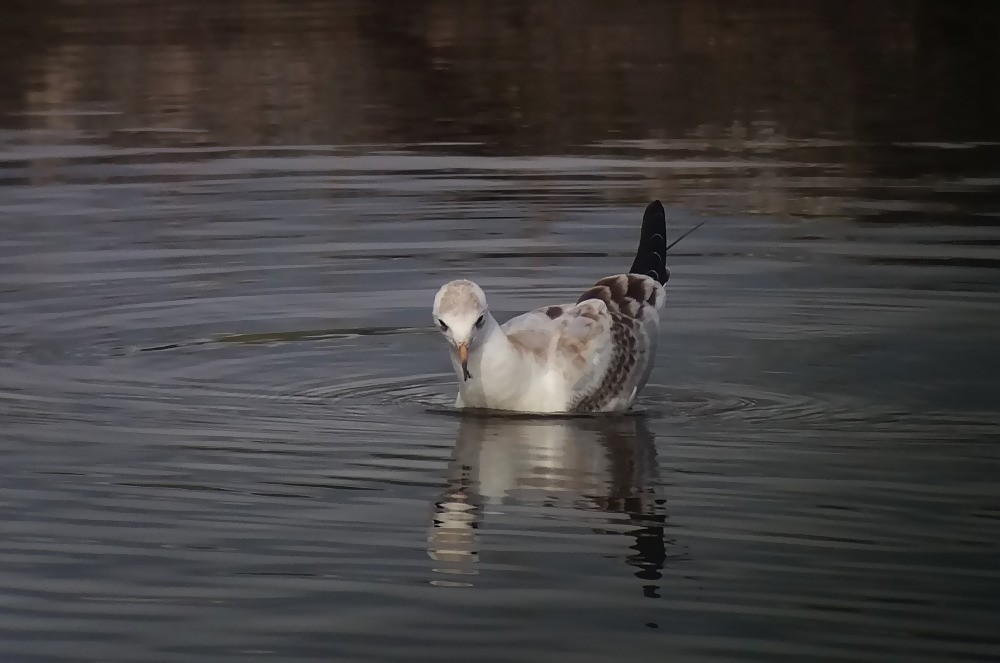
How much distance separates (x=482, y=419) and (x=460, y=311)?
0.80 m

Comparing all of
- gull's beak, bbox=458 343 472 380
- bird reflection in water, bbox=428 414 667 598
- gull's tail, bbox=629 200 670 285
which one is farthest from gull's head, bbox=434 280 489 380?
gull's tail, bbox=629 200 670 285

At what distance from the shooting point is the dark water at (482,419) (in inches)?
268

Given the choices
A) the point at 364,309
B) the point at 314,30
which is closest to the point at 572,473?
the point at 364,309

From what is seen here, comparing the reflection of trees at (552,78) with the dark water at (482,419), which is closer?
the dark water at (482,419)

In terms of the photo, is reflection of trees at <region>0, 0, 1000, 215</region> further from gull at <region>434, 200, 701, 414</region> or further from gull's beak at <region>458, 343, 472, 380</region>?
gull's beak at <region>458, 343, 472, 380</region>

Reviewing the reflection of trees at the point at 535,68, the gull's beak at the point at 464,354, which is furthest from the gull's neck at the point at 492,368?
the reflection of trees at the point at 535,68

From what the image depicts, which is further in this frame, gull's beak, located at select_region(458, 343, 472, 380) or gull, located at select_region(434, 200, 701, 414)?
gull, located at select_region(434, 200, 701, 414)

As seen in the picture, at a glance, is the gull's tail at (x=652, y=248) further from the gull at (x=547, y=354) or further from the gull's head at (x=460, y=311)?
the gull's head at (x=460, y=311)

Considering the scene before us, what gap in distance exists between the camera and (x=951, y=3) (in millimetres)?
36750

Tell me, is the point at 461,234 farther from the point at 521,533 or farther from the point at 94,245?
the point at 521,533

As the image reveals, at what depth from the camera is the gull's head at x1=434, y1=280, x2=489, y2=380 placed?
904cm

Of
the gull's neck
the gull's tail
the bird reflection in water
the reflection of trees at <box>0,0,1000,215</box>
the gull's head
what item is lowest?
the bird reflection in water

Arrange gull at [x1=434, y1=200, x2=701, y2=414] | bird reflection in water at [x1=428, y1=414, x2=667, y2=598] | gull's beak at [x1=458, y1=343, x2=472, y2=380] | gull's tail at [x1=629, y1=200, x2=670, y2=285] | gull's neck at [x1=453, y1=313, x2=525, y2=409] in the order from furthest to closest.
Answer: gull's tail at [x1=629, y1=200, x2=670, y2=285] < gull's neck at [x1=453, y1=313, x2=525, y2=409] < gull at [x1=434, y1=200, x2=701, y2=414] < gull's beak at [x1=458, y1=343, x2=472, y2=380] < bird reflection in water at [x1=428, y1=414, x2=667, y2=598]

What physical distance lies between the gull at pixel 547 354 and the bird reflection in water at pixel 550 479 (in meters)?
0.11
